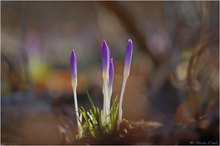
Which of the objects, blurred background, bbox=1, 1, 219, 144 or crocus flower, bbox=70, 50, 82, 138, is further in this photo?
blurred background, bbox=1, 1, 219, 144

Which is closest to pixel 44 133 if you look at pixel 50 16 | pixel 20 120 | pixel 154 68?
pixel 20 120

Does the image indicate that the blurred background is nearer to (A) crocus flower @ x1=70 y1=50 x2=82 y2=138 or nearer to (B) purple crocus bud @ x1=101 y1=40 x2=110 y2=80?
(A) crocus flower @ x1=70 y1=50 x2=82 y2=138

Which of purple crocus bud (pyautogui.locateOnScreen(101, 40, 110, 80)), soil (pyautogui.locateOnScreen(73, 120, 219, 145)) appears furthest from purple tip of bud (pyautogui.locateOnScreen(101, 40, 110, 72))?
soil (pyautogui.locateOnScreen(73, 120, 219, 145))

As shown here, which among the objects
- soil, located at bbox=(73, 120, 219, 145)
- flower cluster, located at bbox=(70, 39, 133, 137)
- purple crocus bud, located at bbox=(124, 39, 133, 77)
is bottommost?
soil, located at bbox=(73, 120, 219, 145)

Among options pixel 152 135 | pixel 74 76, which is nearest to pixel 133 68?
pixel 152 135

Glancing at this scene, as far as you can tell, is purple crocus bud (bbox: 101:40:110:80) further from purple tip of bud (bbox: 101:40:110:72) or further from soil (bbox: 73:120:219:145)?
soil (bbox: 73:120:219:145)

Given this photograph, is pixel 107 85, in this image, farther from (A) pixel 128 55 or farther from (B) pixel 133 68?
(B) pixel 133 68

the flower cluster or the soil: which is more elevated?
the flower cluster

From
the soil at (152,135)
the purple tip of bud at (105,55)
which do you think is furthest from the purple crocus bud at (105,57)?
the soil at (152,135)

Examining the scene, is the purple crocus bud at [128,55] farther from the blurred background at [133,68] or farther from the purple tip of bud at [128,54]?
the blurred background at [133,68]
